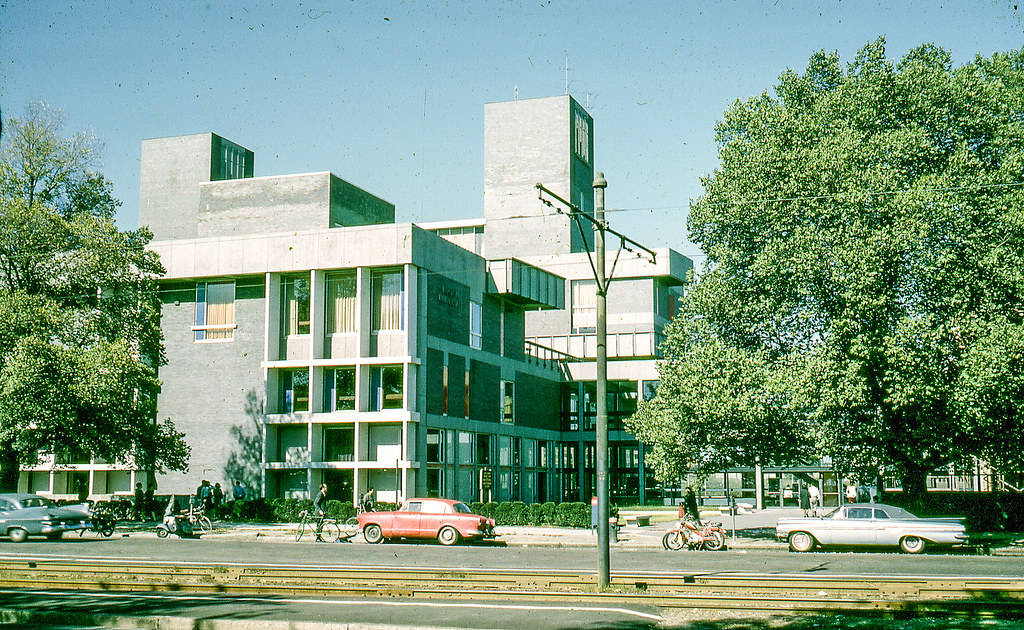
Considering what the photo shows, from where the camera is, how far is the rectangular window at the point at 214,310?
49312 mm

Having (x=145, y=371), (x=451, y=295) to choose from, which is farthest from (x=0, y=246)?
(x=451, y=295)

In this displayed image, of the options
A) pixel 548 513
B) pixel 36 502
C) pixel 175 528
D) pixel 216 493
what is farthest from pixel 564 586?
pixel 216 493

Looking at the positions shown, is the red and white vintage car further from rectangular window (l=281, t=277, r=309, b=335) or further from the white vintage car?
rectangular window (l=281, t=277, r=309, b=335)


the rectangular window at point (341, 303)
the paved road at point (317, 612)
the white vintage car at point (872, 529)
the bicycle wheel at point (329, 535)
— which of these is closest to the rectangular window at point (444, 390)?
the rectangular window at point (341, 303)

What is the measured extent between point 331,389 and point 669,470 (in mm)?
19234

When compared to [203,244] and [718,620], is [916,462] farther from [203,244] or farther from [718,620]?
[203,244]

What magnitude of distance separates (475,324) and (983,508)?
86.2 ft

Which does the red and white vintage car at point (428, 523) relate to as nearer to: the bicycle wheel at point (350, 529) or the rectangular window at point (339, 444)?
the bicycle wheel at point (350, 529)

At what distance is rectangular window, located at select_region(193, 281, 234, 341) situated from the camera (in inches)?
1941

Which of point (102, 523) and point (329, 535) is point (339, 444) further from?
point (102, 523)

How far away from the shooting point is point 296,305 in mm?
48500

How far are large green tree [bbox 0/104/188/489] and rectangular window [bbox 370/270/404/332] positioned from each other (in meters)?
9.90

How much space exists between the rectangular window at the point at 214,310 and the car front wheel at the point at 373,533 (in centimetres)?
1985

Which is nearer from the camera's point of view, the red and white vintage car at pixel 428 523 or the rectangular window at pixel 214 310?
the red and white vintage car at pixel 428 523
